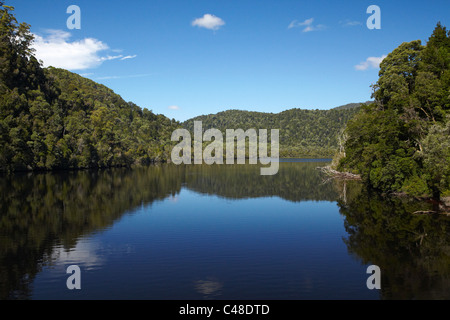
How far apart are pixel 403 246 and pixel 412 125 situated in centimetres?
2456

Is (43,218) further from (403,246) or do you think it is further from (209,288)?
(403,246)

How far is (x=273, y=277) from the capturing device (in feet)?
66.8

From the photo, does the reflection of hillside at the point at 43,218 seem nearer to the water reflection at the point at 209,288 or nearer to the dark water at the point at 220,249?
the dark water at the point at 220,249

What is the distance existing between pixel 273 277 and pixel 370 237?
13.9 metres

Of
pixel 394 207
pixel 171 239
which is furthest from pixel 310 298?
pixel 394 207

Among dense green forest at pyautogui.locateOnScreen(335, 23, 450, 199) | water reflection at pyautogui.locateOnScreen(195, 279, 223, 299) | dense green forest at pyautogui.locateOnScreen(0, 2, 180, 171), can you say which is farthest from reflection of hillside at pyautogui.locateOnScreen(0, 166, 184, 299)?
dense green forest at pyautogui.locateOnScreen(0, 2, 180, 171)

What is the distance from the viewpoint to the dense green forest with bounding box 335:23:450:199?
128 feet

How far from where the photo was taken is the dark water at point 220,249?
1861cm

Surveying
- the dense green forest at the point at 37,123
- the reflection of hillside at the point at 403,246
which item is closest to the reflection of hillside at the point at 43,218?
the reflection of hillside at the point at 403,246

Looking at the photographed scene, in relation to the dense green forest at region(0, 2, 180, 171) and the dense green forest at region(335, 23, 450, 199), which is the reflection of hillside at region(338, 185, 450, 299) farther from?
the dense green forest at region(0, 2, 180, 171)

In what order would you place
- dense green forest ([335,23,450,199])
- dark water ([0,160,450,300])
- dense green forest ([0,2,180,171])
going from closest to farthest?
dark water ([0,160,450,300]) < dense green forest ([335,23,450,199]) < dense green forest ([0,2,180,171])

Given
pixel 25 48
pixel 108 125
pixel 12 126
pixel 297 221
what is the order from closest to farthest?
pixel 297 221
pixel 12 126
pixel 25 48
pixel 108 125

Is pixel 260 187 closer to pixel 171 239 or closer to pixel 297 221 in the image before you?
pixel 297 221

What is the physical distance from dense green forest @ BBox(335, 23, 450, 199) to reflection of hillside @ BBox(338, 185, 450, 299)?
463 cm
